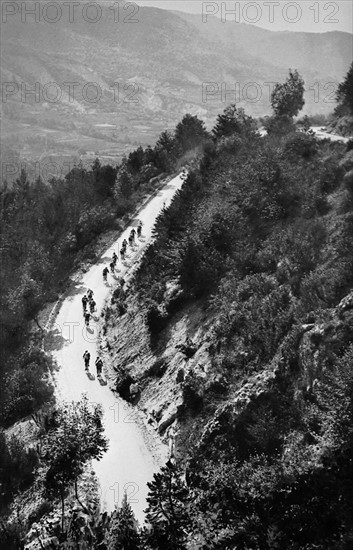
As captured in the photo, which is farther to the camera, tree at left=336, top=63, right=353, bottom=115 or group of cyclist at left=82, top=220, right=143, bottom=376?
tree at left=336, top=63, right=353, bottom=115

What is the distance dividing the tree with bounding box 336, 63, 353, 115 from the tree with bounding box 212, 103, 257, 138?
10.5 m

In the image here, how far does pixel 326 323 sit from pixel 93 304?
2305 centimetres

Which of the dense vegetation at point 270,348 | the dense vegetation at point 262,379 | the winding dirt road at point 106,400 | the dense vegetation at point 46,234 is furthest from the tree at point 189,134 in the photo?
the dense vegetation at point 262,379

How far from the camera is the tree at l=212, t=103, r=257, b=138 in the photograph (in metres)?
67.4

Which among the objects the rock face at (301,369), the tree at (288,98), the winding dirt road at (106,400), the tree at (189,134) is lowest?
the winding dirt road at (106,400)

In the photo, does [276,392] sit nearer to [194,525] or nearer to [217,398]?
[217,398]

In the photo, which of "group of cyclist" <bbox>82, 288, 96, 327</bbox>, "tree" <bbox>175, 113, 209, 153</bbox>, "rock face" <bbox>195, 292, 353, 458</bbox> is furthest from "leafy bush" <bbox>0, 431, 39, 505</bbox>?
"tree" <bbox>175, 113, 209, 153</bbox>

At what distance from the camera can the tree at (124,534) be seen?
20.3 meters

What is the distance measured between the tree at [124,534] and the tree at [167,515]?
1.85ft

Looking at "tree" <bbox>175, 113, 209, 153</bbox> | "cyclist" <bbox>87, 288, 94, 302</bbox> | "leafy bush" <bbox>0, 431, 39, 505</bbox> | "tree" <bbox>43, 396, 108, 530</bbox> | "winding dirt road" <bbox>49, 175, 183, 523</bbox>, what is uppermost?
"tree" <bbox>175, 113, 209, 153</bbox>

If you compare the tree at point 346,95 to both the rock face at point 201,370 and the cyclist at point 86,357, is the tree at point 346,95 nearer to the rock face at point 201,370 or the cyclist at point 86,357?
the rock face at point 201,370

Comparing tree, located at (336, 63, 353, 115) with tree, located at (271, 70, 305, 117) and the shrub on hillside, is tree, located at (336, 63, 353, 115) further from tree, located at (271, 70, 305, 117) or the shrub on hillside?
the shrub on hillside

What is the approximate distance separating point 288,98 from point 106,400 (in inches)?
1991

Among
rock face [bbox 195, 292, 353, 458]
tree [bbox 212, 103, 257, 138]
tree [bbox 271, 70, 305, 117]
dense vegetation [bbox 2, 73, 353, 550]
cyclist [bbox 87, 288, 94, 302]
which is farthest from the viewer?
tree [bbox 271, 70, 305, 117]
